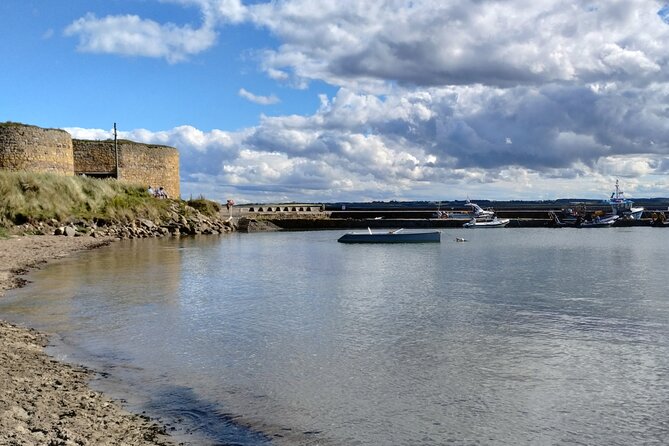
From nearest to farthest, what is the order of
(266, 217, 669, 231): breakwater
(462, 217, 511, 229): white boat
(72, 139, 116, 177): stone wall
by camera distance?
(72, 139, 116, 177): stone wall, (462, 217, 511, 229): white boat, (266, 217, 669, 231): breakwater

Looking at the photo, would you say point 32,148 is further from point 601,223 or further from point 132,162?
point 601,223

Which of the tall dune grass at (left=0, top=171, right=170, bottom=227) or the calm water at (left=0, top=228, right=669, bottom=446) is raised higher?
the tall dune grass at (left=0, top=171, right=170, bottom=227)

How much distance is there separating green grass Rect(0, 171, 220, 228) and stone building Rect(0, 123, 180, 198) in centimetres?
224

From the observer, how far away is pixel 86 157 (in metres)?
59.5

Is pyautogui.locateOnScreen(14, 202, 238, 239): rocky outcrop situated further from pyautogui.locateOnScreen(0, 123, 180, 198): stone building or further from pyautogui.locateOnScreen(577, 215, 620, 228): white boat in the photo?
pyautogui.locateOnScreen(577, 215, 620, 228): white boat

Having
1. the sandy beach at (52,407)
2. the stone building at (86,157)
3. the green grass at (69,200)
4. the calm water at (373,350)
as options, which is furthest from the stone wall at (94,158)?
the sandy beach at (52,407)

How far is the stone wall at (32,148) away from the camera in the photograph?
50312mm

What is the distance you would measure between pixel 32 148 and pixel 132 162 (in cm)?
1163

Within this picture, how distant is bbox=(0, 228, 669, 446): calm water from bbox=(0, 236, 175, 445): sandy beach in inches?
22.9

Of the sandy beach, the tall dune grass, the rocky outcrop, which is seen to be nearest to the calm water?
the sandy beach

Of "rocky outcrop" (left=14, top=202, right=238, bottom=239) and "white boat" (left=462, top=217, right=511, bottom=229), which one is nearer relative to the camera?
"rocky outcrop" (left=14, top=202, right=238, bottom=239)

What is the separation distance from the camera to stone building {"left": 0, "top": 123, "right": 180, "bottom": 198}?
5066 centimetres

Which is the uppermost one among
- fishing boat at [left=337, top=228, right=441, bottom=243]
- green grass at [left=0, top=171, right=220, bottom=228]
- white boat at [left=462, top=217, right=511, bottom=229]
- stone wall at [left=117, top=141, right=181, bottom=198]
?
stone wall at [left=117, top=141, right=181, bottom=198]

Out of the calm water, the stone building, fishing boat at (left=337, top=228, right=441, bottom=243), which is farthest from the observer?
fishing boat at (left=337, top=228, right=441, bottom=243)
